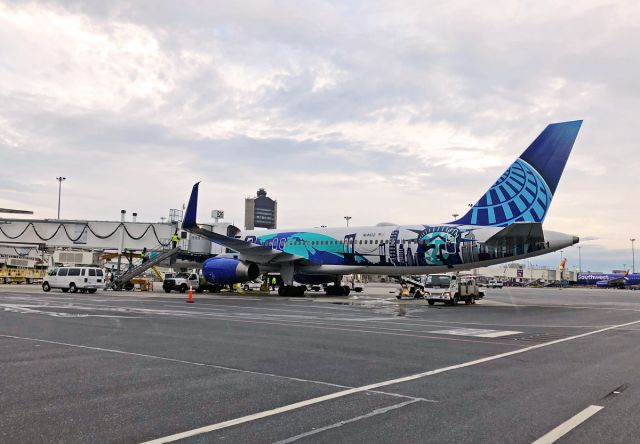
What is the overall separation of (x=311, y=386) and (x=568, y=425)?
10.7ft

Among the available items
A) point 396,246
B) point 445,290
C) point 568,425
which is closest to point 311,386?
point 568,425

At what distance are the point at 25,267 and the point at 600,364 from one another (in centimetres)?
6444

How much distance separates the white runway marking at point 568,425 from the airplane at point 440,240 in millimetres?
20268

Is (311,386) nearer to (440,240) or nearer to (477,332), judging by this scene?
(477,332)

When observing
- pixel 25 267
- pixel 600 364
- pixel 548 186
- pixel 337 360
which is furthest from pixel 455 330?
pixel 25 267

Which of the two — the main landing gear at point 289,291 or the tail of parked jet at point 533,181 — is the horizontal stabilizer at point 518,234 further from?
the main landing gear at point 289,291

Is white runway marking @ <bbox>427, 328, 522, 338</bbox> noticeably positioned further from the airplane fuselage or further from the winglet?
the winglet

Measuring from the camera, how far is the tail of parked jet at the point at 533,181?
27188 millimetres

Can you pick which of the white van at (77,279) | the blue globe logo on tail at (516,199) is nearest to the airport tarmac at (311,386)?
the blue globe logo on tail at (516,199)

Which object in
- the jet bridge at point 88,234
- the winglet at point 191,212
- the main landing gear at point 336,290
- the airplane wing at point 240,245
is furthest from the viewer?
the jet bridge at point 88,234

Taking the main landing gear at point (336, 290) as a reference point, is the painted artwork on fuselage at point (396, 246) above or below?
above

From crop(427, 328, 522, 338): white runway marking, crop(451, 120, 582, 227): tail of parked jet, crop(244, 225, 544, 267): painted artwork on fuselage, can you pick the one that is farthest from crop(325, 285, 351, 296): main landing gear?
crop(427, 328, 522, 338): white runway marking

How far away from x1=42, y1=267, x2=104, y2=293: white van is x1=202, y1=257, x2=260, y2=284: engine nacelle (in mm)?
7979

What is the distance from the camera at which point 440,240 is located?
30.0 metres
